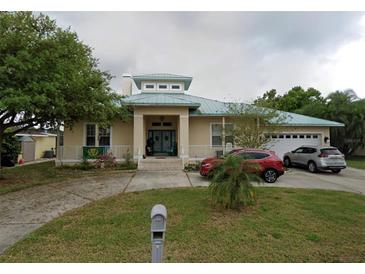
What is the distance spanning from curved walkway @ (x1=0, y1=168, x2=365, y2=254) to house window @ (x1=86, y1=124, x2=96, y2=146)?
473cm

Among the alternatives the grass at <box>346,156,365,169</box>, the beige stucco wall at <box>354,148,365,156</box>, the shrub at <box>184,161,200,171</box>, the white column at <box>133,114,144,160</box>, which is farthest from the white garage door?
the white column at <box>133,114,144,160</box>

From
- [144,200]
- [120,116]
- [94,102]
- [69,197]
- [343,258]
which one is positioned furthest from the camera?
[120,116]

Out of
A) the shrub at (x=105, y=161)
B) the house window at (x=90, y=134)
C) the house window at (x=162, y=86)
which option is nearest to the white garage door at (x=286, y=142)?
the house window at (x=162, y=86)

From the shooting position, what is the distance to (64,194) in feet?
27.8

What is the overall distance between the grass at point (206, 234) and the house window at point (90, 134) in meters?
10.2

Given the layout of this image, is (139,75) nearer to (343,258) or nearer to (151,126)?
(151,126)

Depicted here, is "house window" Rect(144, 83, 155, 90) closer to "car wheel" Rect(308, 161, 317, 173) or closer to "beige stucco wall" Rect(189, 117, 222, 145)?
"beige stucco wall" Rect(189, 117, 222, 145)

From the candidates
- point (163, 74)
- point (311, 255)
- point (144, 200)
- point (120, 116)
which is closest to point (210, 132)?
point (120, 116)

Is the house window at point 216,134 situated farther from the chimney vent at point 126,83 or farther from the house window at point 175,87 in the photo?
the chimney vent at point 126,83

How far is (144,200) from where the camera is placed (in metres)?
7.45

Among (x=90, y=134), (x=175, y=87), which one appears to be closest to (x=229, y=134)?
(x=175, y=87)

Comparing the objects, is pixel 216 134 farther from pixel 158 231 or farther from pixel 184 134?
pixel 158 231

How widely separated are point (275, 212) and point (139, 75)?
59.2 ft

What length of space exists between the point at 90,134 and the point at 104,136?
3.21 ft
